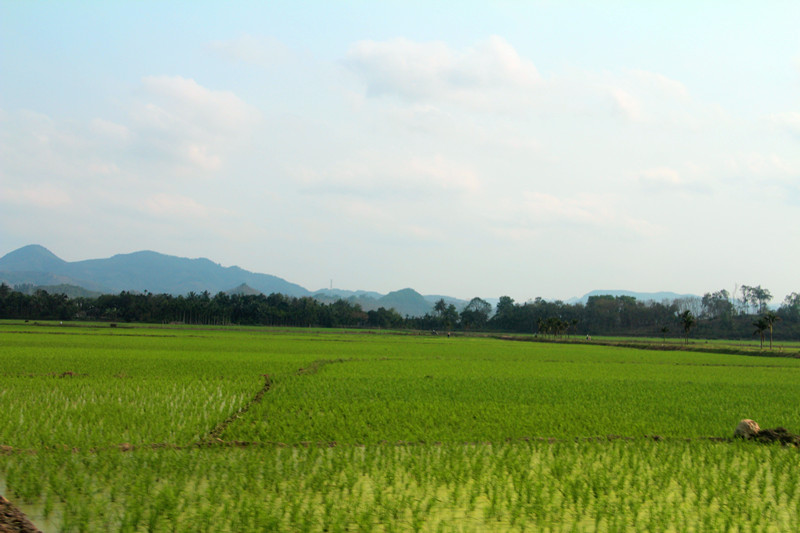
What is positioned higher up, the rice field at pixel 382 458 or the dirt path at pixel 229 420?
the rice field at pixel 382 458

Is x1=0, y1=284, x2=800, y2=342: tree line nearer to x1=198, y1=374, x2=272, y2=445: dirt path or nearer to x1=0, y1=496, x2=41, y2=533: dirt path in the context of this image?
x1=198, y1=374, x2=272, y2=445: dirt path

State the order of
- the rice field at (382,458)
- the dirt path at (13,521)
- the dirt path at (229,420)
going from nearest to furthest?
1. the dirt path at (13,521)
2. the rice field at (382,458)
3. the dirt path at (229,420)

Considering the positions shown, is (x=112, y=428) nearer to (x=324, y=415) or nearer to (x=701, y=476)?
(x=324, y=415)

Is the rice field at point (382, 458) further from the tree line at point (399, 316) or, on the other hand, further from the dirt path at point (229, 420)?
the tree line at point (399, 316)

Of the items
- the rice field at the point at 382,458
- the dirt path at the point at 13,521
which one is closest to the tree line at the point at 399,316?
the rice field at the point at 382,458

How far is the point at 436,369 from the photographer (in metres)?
20.2

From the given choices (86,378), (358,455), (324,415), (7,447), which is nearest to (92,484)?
(7,447)

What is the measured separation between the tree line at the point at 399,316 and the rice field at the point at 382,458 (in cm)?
5964

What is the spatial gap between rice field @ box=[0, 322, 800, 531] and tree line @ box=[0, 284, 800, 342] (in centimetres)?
5964

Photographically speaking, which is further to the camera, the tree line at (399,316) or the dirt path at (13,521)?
the tree line at (399,316)

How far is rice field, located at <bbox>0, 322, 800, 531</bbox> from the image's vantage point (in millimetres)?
5531

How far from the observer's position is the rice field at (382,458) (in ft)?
18.1

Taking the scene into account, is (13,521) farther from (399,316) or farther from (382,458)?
(399,316)

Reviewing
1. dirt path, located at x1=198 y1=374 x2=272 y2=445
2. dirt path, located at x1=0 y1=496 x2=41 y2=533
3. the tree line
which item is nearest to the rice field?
dirt path, located at x1=198 y1=374 x2=272 y2=445
